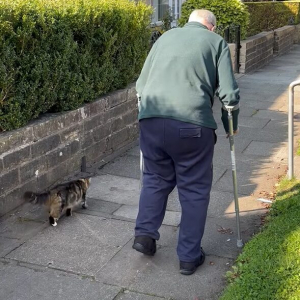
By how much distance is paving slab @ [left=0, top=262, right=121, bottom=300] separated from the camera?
413 cm

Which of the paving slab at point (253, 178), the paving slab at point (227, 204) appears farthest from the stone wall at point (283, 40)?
the paving slab at point (227, 204)

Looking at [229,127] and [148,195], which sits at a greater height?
[229,127]

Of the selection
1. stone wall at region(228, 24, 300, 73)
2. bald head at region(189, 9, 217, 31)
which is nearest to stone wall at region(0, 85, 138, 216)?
bald head at region(189, 9, 217, 31)

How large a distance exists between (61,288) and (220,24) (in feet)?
34.1

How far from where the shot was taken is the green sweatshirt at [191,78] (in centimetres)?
429

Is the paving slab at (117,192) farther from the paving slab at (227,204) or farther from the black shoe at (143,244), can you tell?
the black shoe at (143,244)

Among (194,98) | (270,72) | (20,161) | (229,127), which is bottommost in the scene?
(270,72)

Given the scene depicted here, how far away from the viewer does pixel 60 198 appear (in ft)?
17.7

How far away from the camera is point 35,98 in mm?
5898

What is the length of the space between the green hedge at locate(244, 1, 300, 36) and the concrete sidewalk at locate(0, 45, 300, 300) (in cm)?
1354

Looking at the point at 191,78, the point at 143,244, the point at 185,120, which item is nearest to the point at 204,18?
the point at 191,78

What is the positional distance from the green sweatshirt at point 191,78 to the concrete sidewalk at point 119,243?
1221 millimetres

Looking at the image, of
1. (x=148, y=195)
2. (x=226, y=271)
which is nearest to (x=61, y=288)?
(x=148, y=195)

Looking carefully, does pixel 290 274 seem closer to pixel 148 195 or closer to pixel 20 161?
pixel 148 195
